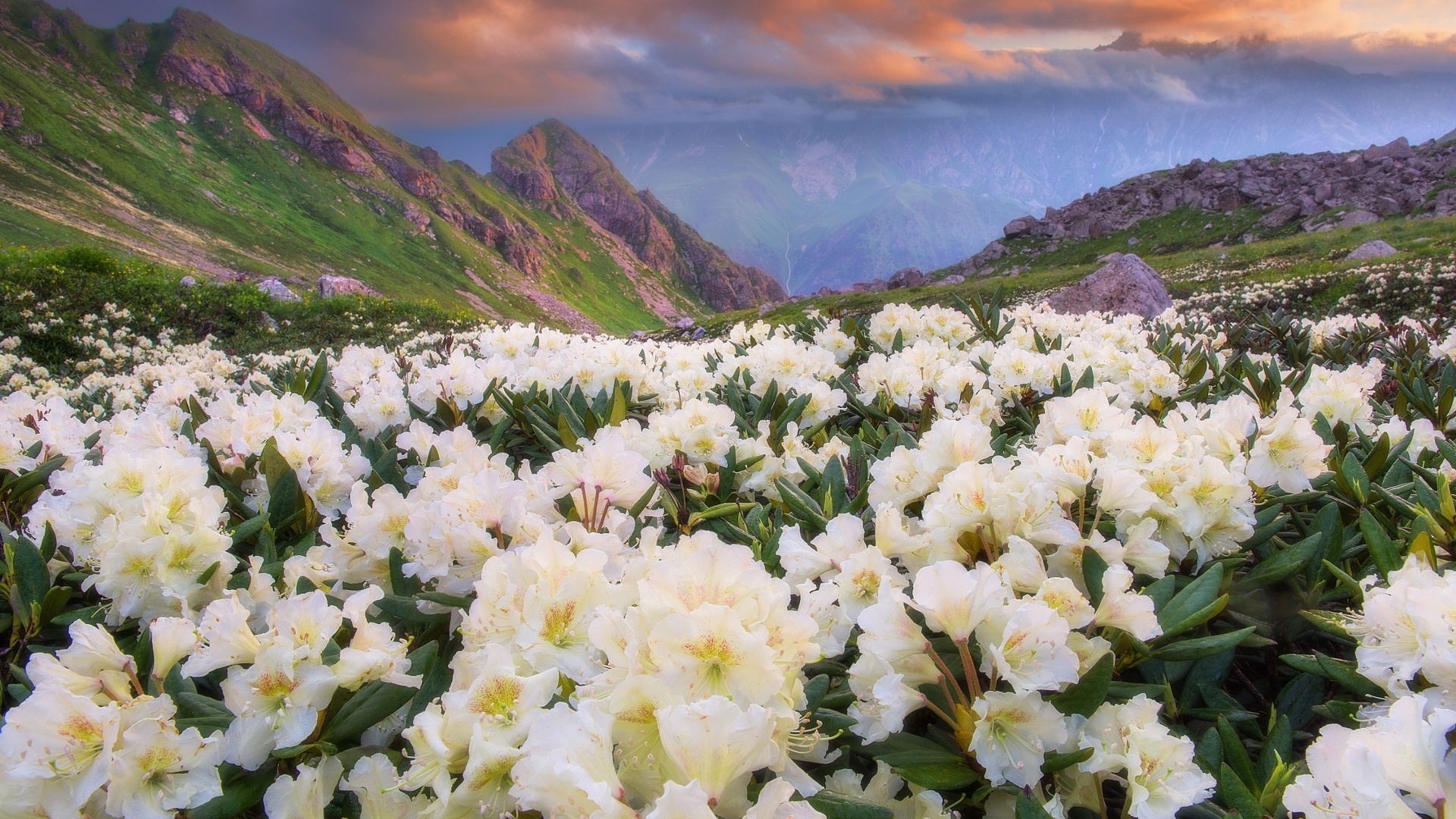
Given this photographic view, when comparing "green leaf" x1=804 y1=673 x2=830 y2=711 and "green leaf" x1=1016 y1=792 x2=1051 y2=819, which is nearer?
"green leaf" x1=1016 y1=792 x2=1051 y2=819

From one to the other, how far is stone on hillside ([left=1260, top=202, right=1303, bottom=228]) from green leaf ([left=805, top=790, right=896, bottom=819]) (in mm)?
62066

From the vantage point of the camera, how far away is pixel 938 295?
20641 millimetres

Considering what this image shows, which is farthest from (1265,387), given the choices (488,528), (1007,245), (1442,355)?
(1007,245)

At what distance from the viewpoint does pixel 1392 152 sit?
5719 cm

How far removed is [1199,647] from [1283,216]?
204ft

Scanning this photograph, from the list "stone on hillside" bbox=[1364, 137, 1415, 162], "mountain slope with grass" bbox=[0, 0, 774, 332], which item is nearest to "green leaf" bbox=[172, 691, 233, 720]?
"mountain slope with grass" bbox=[0, 0, 774, 332]

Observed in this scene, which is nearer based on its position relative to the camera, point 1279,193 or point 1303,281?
point 1303,281

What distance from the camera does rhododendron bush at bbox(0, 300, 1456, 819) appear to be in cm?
104

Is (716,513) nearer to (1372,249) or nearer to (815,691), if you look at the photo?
(815,691)

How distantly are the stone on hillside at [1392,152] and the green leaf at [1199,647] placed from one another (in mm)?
75657

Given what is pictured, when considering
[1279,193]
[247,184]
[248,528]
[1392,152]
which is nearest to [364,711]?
[248,528]

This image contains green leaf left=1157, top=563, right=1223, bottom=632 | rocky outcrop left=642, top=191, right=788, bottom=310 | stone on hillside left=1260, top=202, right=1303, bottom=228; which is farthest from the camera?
rocky outcrop left=642, top=191, right=788, bottom=310

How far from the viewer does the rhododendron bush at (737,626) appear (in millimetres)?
1041

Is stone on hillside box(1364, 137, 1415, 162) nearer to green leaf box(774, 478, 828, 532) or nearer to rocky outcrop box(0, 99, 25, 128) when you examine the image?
green leaf box(774, 478, 828, 532)
